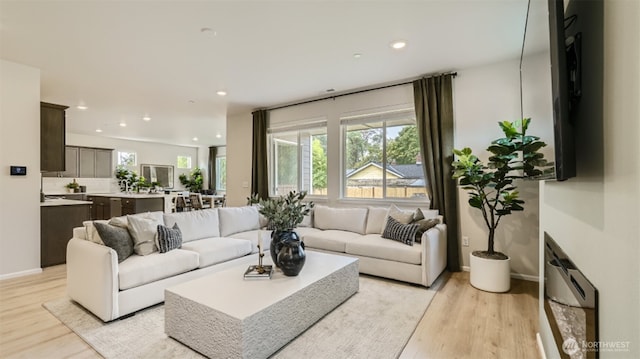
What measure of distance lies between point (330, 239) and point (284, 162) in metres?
2.49

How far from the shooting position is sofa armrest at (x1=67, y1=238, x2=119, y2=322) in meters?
2.41

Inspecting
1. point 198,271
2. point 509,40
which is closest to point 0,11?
point 198,271

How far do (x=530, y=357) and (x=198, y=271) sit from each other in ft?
9.78

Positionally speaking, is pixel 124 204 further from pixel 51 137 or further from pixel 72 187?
pixel 72 187

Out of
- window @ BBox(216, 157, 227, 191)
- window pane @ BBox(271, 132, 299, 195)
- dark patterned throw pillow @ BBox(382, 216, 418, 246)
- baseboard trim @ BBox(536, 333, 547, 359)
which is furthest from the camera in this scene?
window @ BBox(216, 157, 227, 191)

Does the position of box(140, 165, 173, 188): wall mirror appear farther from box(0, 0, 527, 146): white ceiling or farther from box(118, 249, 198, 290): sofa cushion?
box(118, 249, 198, 290): sofa cushion

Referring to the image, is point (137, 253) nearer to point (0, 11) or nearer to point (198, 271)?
point (198, 271)

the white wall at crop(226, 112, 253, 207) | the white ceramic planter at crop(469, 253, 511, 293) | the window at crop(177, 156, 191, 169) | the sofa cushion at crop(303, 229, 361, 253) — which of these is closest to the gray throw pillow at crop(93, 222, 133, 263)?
the sofa cushion at crop(303, 229, 361, 253)

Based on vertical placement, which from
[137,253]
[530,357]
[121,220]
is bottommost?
[530,357]

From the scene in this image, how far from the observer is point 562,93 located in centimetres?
103

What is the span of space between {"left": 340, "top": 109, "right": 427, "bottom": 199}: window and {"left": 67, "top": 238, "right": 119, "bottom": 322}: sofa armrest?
3530 mm

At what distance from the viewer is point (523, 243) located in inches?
143

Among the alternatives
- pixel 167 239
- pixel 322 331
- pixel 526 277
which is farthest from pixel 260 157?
pixel 526 277

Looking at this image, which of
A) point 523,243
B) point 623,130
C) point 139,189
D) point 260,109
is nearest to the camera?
point 623,130
